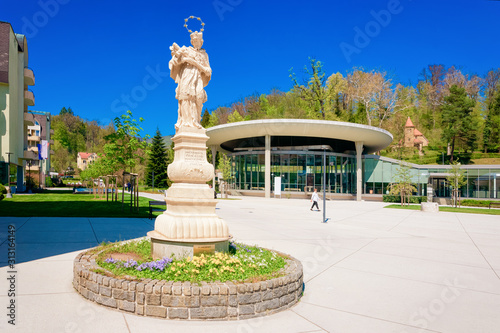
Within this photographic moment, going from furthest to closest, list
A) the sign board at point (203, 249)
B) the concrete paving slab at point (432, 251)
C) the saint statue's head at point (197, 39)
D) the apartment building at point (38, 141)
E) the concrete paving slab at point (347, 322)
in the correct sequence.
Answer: the apartment building at point (38, 141)
the concrete paving slab at point (432, 251)
the saint statue's head at point (197, 39)
the sign board at point (203, 249)
the concrete paving slab at point (347, 322)

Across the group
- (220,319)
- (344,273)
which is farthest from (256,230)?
(220,319)

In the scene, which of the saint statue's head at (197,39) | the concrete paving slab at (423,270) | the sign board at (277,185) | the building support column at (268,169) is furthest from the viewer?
the building support column at (268,169)

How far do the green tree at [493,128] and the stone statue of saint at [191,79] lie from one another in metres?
77.5

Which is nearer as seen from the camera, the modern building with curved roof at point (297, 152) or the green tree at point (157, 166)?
the modern building with curved roof at point (297, 152)

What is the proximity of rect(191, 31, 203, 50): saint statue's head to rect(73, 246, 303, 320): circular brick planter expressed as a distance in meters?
5.09

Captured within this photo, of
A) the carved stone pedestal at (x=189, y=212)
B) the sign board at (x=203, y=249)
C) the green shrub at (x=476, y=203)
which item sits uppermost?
the carved stone pedestal at (x=189, y=212)

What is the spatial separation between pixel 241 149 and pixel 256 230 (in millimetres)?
35184

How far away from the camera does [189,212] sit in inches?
259

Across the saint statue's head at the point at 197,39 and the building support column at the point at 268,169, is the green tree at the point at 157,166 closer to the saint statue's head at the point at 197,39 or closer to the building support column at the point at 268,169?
the building support column at the point at 268,169

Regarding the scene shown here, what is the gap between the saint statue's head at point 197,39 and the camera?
7.30 metres

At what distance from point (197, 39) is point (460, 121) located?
6584 centimetres

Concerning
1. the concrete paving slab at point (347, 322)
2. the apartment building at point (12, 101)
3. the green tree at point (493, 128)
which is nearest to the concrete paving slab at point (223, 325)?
the concrete paving slab at point (347, 322)

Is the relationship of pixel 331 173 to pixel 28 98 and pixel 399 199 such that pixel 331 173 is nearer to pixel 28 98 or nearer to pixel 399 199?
pixel 399 199

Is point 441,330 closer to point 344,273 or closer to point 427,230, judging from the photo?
point 344,273
